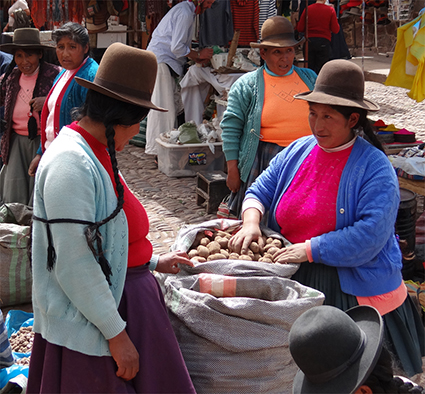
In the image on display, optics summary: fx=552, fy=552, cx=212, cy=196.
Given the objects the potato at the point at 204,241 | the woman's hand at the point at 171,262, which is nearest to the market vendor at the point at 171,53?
the potato at the point at 204,241

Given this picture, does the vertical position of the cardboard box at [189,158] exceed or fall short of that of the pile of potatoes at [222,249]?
it falls short

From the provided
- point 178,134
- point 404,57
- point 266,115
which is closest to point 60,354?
point 266,115

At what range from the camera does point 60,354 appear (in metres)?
1.92

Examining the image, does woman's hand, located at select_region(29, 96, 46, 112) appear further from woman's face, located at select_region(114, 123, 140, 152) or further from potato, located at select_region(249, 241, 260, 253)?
woman's face, located at select_region(114, 123, 140, 152)

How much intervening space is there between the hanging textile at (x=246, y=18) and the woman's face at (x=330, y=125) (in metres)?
5.72

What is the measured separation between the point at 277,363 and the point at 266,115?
6.80 ft

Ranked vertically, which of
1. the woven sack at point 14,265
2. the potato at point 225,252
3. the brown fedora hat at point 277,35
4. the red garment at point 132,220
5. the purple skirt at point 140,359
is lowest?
the woven sack at point 14,265

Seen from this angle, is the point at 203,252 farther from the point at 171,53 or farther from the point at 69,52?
the point at 171,53

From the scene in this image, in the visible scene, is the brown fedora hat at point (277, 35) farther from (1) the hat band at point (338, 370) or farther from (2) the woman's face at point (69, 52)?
(1) the hat band at point (338, 370)

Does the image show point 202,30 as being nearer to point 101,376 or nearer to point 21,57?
point 21,57

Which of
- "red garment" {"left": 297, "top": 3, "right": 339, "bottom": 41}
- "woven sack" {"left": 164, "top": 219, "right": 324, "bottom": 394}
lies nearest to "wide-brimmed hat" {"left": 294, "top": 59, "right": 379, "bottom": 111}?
"woven sack" {"left": 164, "top": 219, "right": 324, "bottom": 394}

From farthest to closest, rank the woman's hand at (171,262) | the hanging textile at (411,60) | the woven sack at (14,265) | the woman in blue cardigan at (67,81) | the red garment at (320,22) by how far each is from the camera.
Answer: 1. the red garment at (320,22)
2. the hanging textile at (411,60)
3. the woman in blue cardigan at (67,81)
4. the woven sack at (14,265)
5. the woman's hand at (171,262)

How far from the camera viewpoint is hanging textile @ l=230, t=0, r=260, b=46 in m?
8.00

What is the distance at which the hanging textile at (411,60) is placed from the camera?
5.45 meters
